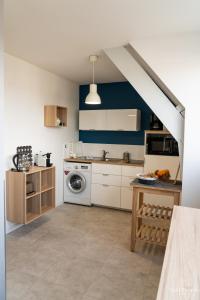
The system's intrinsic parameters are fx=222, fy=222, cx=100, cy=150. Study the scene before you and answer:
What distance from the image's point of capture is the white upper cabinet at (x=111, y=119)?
4324mm

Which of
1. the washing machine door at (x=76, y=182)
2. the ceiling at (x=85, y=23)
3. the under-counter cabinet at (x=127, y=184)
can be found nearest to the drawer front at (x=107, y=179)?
the under-counter cabinet at (x=127, y=184)

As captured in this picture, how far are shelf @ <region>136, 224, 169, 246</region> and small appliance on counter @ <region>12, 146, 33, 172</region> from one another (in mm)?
1780

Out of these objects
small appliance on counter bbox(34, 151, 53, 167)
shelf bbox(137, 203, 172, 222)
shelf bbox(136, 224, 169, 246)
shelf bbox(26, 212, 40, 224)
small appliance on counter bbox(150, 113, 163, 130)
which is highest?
small appliance on counter bbox(150, 113, 163, 130)

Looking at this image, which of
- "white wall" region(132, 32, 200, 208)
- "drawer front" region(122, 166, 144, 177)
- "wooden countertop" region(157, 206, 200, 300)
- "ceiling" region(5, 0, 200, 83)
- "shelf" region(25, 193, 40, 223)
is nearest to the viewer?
"wooden countertop" region(157, 206, 200, 300)

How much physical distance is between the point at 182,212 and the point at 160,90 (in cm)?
164

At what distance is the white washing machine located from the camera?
4395 mm

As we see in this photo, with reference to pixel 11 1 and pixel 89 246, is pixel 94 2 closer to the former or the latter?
pixel 11 1

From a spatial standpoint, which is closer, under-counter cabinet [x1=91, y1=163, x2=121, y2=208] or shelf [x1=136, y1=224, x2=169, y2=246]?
shelf [x1=136, y1=224, x2=169, y2=246]

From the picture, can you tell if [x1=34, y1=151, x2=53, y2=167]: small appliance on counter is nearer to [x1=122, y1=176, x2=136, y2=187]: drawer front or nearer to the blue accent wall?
[x1=122, y1=176, x2=136, y2=187]: drawer front

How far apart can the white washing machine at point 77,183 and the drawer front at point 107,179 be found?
139 mm

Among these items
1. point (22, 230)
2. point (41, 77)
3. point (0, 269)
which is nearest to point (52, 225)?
point (22, 230)

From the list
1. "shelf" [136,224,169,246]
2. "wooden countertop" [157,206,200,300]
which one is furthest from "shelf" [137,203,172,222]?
"wooden countertop" [157,206,200,300]

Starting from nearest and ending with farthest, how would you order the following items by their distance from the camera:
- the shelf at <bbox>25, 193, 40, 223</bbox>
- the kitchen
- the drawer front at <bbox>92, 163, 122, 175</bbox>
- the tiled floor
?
1. the tiled floor
2. the kitchen
3. the shelf at <bbox>25, 193, 40, 223</bbox>
4. the drawer front at <bbox>92, 163, 122, 175</bbox>

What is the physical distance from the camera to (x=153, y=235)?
110 inches
